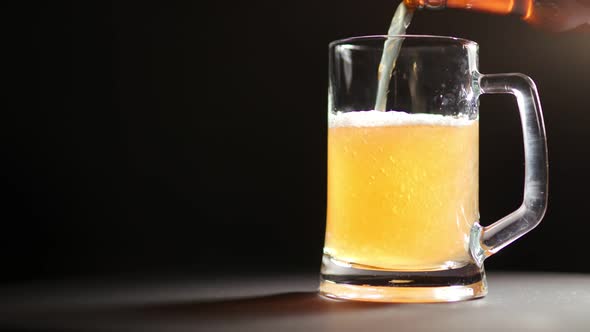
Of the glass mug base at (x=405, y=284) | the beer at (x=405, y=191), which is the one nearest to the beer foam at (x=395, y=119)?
the beer at (x=405, y=191)

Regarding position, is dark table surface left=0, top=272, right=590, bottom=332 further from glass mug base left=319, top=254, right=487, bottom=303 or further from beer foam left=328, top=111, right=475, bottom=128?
beer foam left=328, top=111, right=475, bottom=128

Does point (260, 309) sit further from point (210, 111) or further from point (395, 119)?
point (210, 111)

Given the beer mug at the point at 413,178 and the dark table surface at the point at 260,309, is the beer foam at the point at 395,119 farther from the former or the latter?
the dark table surface at the point at 260,309

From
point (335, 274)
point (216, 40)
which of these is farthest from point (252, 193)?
point (335, 274)

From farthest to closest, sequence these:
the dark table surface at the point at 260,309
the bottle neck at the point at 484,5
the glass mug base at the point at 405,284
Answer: the bottle neck at the point at 484,5
the glass mug base at the point at 405,284
the dark table surface at the point at 260,309

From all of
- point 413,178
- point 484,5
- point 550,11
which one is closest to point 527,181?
point 413,178

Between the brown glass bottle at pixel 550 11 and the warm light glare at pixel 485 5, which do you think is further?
the brown glass bottle at pixel 550 11

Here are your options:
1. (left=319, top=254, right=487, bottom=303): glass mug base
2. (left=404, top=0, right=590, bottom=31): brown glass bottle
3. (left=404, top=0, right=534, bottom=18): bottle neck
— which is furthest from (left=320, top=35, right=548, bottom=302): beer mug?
(left=404, top=0, right=590, bottom=31): brown glass bottle

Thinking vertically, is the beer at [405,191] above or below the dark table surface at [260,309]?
above
